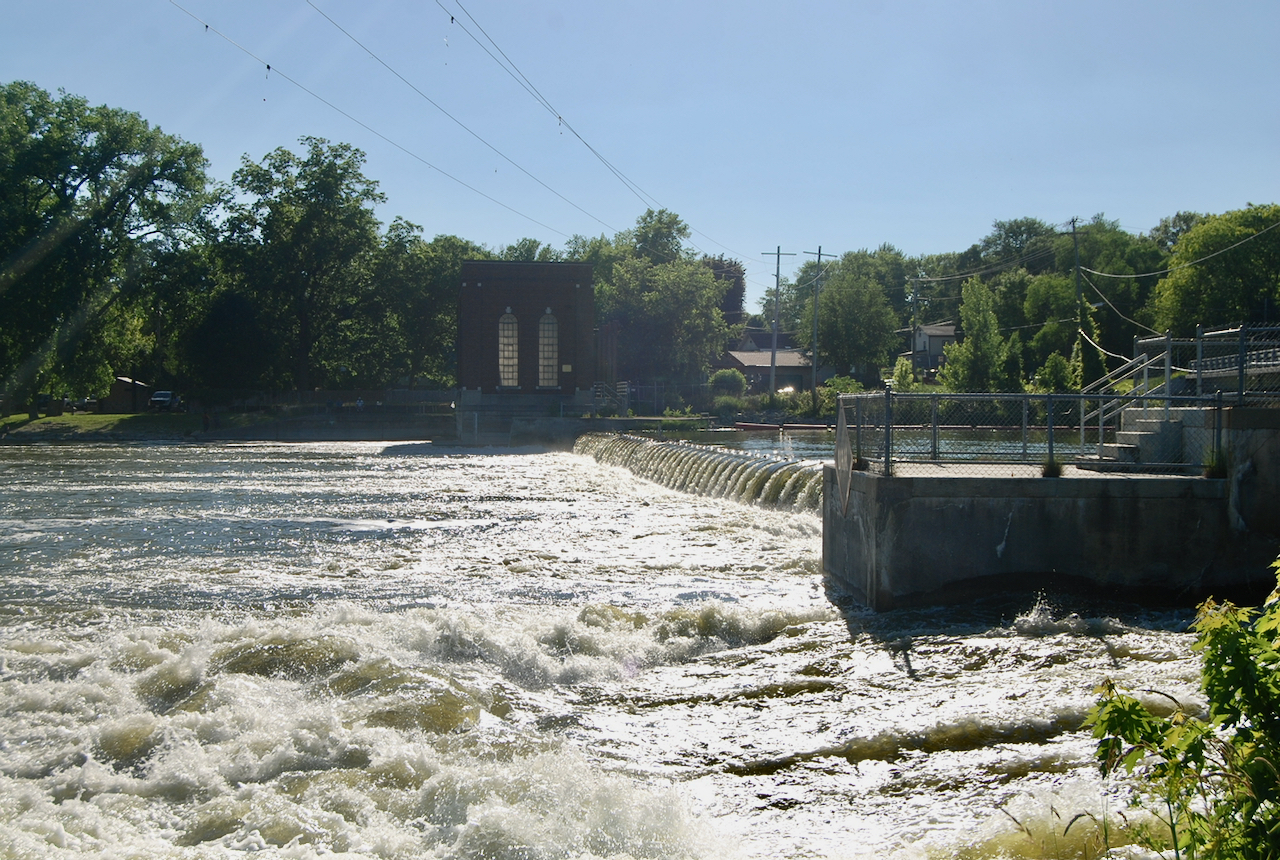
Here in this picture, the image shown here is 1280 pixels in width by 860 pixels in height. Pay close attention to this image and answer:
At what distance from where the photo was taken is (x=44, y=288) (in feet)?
165

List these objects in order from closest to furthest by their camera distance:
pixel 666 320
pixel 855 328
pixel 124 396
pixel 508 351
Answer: pixel 508 351, pixel 666 320, pixel 124 396, pixel 855 328

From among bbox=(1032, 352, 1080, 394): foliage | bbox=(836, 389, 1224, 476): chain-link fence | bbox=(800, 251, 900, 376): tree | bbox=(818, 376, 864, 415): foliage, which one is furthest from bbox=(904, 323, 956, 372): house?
bbox=(836, 389, 1224, 476): chain-link fence

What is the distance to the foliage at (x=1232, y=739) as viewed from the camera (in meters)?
3.16

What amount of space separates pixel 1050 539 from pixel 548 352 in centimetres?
4807

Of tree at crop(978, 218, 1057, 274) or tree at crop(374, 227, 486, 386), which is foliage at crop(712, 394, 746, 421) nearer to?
tree at crop(374, 227, 486, 386)

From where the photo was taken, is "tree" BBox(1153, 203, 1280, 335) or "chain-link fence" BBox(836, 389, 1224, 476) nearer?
"chain-link fence" BBox(836, 389, 1224, 476)

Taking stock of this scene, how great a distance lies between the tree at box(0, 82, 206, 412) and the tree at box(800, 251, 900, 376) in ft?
150

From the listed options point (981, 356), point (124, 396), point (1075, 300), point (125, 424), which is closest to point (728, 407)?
point (981, 356)

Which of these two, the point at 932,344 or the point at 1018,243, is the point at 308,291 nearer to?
the point at 932,344

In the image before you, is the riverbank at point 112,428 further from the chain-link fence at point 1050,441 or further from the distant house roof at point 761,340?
the distant house roof at point 761,340

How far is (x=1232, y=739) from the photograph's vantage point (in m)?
3.42

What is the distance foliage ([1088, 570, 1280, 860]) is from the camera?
10.4 ft

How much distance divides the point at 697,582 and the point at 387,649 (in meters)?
4.81

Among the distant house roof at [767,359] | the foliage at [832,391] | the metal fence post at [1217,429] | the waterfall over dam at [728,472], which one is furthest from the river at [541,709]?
the distant house roof at [767,359]
